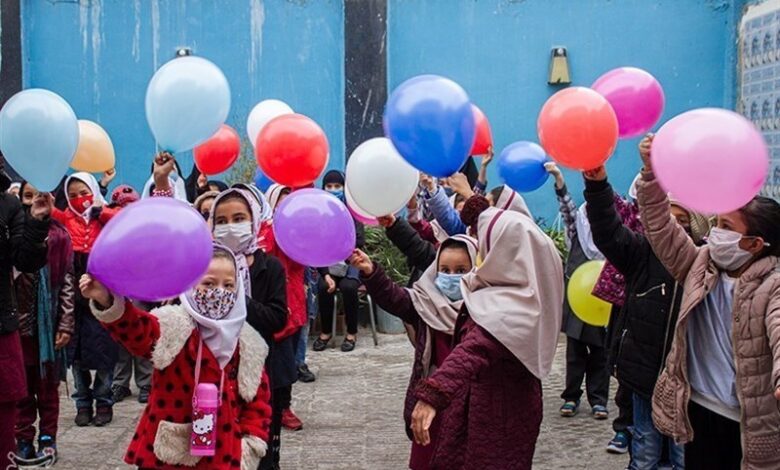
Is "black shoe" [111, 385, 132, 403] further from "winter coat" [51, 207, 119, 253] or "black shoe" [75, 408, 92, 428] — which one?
"winter coat" [51, 207, 119, 253]

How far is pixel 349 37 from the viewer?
1128 cm

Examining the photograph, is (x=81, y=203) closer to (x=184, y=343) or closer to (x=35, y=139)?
(x=35, y=139)

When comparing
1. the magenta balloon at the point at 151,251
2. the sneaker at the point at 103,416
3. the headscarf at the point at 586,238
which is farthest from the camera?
the sneaker at the point at 103,416

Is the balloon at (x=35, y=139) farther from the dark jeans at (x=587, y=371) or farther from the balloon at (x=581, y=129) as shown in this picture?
the dark jeans at (x=587, y=371)

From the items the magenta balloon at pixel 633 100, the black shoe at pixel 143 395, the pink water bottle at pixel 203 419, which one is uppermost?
the magenta balloon at pixel 633 100

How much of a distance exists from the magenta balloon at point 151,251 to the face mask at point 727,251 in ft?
6.42

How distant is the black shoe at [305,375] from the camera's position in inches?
327

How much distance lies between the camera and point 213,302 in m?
3.76

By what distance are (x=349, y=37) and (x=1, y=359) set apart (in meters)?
7.43

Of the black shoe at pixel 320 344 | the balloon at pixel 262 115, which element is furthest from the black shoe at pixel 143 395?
the black shoe at pixel 320 344

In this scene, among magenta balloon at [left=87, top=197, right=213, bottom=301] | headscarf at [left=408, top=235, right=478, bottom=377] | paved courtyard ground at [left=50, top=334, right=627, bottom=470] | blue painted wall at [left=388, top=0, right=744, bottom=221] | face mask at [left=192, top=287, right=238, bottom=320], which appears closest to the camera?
magenta balloon at [left=87, top=197, right=213, bottom=301]

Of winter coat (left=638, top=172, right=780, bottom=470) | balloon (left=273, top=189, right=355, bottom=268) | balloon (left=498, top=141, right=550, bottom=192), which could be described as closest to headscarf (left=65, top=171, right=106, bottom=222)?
balloon (left=273, top=189, right=355, bottom=268)

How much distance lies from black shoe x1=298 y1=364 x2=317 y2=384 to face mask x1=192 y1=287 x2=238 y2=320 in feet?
15.1

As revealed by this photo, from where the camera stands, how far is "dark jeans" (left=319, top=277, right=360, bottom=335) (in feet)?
31.8
